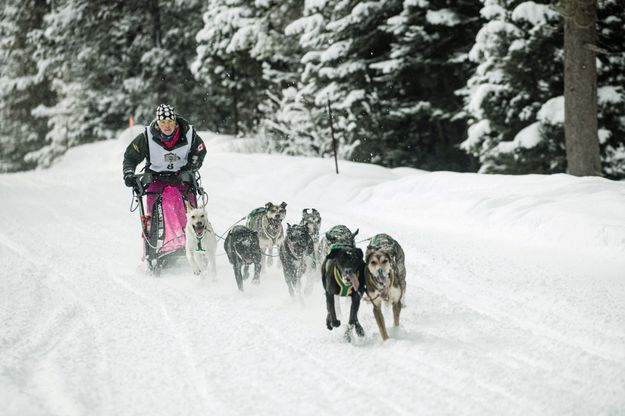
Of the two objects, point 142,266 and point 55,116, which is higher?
point 55,116

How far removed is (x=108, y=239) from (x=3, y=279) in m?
2.72

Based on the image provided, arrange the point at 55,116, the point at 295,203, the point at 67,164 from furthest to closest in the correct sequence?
Answer: the point at 55,116 < the point at 67,164 < the point at 295,203

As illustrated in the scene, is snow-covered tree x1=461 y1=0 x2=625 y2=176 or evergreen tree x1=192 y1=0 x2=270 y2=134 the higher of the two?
evergreen tree x1=192 y1=0 x2=270 y2=134

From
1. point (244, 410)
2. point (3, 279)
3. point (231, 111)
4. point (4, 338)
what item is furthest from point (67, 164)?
point (244, 410)

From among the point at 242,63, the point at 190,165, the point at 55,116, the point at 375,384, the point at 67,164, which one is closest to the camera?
the point at 375,384

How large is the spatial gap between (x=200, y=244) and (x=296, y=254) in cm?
173

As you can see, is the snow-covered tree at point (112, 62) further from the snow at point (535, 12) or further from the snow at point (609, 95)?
the snow at point (609, 95)

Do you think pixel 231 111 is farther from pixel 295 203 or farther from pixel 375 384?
pixel 375 384

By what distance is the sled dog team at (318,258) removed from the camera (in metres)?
4.87

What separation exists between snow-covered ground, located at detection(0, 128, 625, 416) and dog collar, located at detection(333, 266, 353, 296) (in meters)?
0.45

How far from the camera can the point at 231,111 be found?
96.6ft

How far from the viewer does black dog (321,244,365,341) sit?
485cm

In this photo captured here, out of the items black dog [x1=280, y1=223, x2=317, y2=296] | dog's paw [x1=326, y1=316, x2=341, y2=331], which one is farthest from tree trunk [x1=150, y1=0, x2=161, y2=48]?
dog's paw [x1=326, y1=316, x2=341, y2=331]

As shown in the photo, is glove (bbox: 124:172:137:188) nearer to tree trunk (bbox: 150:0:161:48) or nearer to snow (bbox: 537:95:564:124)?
snow (bbox: 537:95:564:124)
